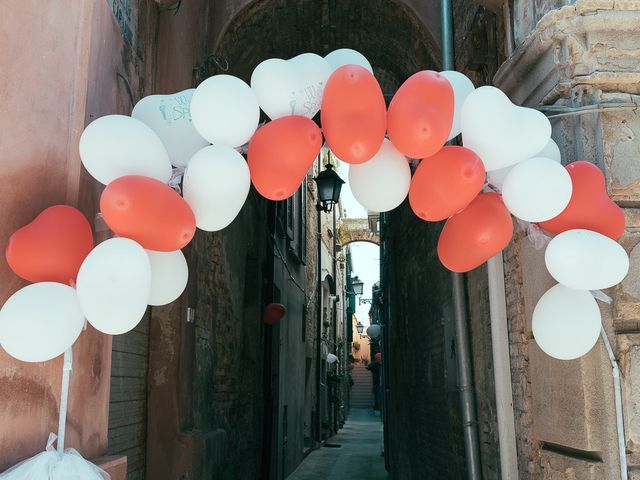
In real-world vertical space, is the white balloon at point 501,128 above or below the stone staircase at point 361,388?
above

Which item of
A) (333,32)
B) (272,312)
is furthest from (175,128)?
(272,312)

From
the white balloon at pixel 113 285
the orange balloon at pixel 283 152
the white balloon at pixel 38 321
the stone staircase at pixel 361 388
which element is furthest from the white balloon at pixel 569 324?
the stone staircase at pixel 361 388

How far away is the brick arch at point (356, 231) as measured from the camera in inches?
1117

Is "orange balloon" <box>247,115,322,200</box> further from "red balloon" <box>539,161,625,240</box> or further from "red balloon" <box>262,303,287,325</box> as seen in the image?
"red balloon" <box>262,303,287,325</box>

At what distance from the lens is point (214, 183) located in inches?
89.4

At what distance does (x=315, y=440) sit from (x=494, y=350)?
13.9m

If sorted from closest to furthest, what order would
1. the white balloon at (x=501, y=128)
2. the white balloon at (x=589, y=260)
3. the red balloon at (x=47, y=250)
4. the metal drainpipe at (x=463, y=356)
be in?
the red balloon at (x=47, y=250), the white balloon at (x=589, y=260), the white balloon at (x=501, y=128), the metal drainpipe at (x=463, y=356)

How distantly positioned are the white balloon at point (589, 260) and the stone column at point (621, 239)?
554 mm

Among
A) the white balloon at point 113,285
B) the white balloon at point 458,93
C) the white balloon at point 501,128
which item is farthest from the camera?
the white balloon at point 458,93

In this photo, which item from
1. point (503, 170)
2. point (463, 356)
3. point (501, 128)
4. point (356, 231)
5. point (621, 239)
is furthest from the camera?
point (356, 231)

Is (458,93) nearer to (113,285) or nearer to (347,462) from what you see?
(113,285)

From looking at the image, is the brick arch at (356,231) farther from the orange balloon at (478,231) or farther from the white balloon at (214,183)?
the white balloon at (214,183)

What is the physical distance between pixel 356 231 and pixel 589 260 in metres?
26.5

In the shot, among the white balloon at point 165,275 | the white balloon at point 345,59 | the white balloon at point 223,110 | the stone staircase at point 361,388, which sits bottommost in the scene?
the stone staircase at point 361,388
